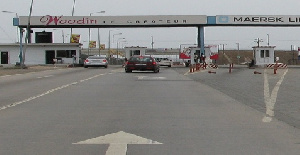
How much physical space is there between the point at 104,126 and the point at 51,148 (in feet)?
7.92

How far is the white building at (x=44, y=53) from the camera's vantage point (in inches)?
2662

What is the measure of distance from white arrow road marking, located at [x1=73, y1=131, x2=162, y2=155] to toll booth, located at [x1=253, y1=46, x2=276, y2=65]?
52661 millimetres

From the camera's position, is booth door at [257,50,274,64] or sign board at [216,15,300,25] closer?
sign board at [216,15,300,25]

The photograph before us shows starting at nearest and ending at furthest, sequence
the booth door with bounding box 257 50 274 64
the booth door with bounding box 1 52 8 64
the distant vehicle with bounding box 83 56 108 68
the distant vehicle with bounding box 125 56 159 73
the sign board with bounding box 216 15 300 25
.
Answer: the distant vehicle with bounding box 125 56 159 73 < the distant vehicle with bounding box 83 56 108 68 < the sign board with bounding box 216 15 300 25 < the booth door with bounding box 257 50 274 64 < the booth door with bounding box 1 52 8 64

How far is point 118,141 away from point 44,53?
6160 cm

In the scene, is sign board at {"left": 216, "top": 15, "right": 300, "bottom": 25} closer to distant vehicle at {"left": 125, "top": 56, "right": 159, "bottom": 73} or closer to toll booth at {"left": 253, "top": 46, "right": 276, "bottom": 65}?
toll booth at {"left": 253, "top": 46, "right": 276, "bottom": 65}

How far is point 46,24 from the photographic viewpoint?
2370 inches

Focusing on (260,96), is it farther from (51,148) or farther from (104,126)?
(51,148)

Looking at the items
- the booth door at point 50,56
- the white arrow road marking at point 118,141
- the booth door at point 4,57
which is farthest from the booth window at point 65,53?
the white arrow road marking at point 118,141

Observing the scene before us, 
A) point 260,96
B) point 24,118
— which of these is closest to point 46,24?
point 260,96

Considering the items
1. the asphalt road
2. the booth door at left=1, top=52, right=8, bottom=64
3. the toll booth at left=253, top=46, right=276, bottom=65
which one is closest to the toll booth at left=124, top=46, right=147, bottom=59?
the toll booth at left=253, top=46, right=276, bottom=65

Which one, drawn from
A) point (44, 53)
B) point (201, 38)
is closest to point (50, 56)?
point (44, 53)

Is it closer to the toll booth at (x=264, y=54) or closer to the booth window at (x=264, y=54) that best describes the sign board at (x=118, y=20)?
the toll booth at (x=264, y=54)

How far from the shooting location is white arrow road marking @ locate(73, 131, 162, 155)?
7641mm
